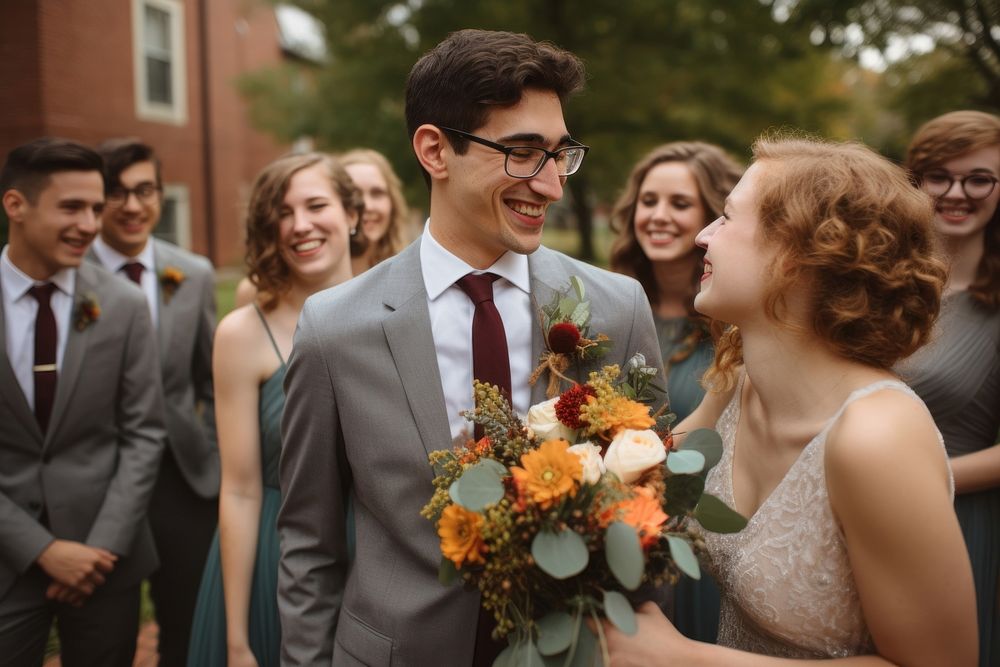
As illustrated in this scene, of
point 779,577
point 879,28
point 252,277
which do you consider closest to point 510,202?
point 779,577

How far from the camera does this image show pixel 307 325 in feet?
7.40

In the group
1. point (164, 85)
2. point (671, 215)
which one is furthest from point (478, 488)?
point (164, 85)

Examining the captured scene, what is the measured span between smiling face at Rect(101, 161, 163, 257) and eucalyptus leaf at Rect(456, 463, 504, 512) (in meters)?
3.86

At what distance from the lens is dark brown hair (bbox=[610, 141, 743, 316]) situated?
413cm

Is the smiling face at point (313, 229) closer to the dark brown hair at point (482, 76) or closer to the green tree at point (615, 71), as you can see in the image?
the dark brown hair at point (482, 76)

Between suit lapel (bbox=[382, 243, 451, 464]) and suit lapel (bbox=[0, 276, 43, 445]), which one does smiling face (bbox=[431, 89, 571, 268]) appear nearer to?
suit lapel (bbox=[382, 243, 451, 464])

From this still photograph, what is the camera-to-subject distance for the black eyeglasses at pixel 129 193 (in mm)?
4738

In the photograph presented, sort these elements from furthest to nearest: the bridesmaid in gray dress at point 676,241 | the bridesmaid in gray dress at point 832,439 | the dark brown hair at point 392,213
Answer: the dark brown hair at point 392,213 < the bridesmaid in gray dress at point 676,241 < the bridesmaid in gray dress at point 832,439

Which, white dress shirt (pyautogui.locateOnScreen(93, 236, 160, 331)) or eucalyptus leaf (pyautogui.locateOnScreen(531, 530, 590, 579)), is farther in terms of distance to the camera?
white dress shirt (pyautogui.locateOnScreen(93, 236, 160, 331))

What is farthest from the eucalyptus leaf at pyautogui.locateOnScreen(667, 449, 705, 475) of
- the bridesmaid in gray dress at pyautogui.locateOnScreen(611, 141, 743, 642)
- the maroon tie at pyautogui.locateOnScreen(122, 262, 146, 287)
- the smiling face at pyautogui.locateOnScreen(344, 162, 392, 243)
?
the maroon tie at pyautogui.locateOnScreen(122, 262, 146, 287)

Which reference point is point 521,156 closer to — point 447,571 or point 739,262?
point 739,262

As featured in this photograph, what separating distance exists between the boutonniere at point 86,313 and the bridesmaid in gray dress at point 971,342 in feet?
12.0

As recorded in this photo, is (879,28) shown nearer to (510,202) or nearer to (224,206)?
(510,202)

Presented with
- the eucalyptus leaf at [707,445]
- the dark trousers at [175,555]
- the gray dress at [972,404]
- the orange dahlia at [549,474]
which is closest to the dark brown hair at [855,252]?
the eucalyptus leaf at [707,445]
